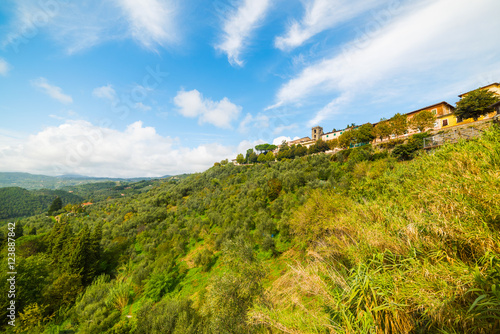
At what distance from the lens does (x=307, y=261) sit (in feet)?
22.3

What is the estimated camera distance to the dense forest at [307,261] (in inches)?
110

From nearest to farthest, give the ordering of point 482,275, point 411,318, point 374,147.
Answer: point 482,275
point 411,318
point 374,147

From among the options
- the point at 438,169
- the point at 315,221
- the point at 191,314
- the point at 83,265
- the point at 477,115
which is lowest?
the point at 83,265

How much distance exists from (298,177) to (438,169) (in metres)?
28.7

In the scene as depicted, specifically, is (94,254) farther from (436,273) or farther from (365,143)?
(365,143)

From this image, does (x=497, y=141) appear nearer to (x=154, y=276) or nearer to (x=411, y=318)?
(x=411, y=318)

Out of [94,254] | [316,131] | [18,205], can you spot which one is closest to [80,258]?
[94,254]

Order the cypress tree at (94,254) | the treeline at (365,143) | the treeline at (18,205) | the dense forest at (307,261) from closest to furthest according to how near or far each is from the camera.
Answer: the dense forest at (307,261) → the cypress tree at (94,254) → the treeline at (365,143) → the treeline at (18,205)

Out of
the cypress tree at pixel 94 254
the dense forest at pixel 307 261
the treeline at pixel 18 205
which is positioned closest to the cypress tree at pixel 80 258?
the dense forest at pixel 307 261

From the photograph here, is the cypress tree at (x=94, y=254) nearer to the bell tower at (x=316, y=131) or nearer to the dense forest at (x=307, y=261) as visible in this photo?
the dense forest at (x=307, y=261)

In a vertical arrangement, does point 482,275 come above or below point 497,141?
below

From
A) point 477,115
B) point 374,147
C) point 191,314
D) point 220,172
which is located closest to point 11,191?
point 220,172

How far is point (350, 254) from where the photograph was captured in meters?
4.72

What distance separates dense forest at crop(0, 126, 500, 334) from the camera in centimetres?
279
